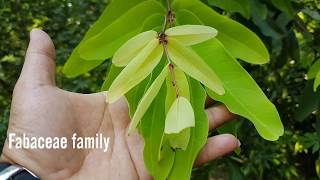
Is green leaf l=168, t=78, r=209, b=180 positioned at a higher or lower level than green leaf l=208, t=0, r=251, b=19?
lower

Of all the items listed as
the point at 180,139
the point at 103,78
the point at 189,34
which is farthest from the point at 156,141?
the point at 103,78

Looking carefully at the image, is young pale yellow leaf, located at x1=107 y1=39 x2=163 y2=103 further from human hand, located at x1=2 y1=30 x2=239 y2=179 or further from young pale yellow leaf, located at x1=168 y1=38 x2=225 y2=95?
human hand, located at x1=2 y1=30 x2=239 y2=179

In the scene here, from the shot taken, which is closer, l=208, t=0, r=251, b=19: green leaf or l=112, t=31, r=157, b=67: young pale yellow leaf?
l=112, t=31, r=157, b=67: young pale yellow leaf

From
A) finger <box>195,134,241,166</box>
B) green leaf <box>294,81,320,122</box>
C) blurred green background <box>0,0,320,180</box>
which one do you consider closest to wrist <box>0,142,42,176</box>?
finger <box>195,134,241,166</box>

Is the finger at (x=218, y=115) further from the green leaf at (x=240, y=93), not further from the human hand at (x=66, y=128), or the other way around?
the green leaf at (x=240, y=93)

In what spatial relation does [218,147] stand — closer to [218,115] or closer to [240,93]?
[218,115]

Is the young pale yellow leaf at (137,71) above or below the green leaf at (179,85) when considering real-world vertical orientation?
above

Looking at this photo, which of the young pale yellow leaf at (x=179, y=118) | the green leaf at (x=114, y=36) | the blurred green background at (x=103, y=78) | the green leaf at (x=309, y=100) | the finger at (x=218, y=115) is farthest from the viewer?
the blurred green background at (x=103, y=78)

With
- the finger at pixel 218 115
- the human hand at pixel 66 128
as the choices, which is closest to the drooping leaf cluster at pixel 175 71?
the finger at pixel 218 115
